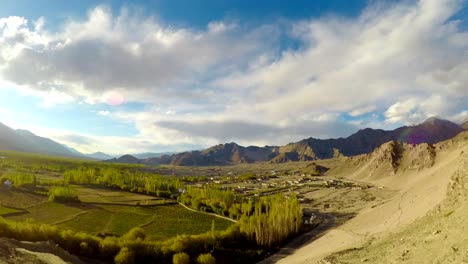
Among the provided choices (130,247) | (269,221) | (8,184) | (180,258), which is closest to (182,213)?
(269,221)

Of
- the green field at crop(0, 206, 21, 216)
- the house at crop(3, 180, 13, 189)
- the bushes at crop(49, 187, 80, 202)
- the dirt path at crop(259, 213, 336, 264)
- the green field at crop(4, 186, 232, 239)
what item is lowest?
the dirt path at crop(259, 213, 336, 264)

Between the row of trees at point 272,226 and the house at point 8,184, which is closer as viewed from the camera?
the row of trees at point 272,226

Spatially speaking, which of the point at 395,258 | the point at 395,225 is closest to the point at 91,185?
the point at 395,225

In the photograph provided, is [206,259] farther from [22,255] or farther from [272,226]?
[22,255]

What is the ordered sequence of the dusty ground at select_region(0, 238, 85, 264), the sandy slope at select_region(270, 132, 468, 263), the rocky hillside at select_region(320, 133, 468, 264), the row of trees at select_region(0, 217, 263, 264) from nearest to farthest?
the rocky hillside at select_region(320, 133, 468, 264), the dusty ground at select_region(0, 238, 85, 264), the row of trees at select_region(0, 217, 263, 264), the sandy slope at select_region(270, 132, 468, 263)

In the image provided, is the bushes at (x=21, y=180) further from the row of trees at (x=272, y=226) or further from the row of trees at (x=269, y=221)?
the row of trees at (x=272, y=226)

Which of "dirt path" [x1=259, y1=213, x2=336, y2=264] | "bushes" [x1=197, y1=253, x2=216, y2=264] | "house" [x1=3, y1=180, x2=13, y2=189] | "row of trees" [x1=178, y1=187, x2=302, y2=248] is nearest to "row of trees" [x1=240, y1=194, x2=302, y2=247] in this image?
"row of trees" [x1=178, y1=187, x2=302, y2=248]

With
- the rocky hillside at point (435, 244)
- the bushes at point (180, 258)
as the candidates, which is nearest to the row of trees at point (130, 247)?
the bushes at point (180, 258)

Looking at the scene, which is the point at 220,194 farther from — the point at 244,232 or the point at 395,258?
the point at 395,258

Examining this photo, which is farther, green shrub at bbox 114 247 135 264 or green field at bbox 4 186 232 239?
green field at bbox 4 186 232 239

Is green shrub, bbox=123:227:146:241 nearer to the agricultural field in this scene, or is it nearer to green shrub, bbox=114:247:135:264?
the agricultural field

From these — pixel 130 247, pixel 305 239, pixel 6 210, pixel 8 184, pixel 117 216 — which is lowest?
pixel 305 239
